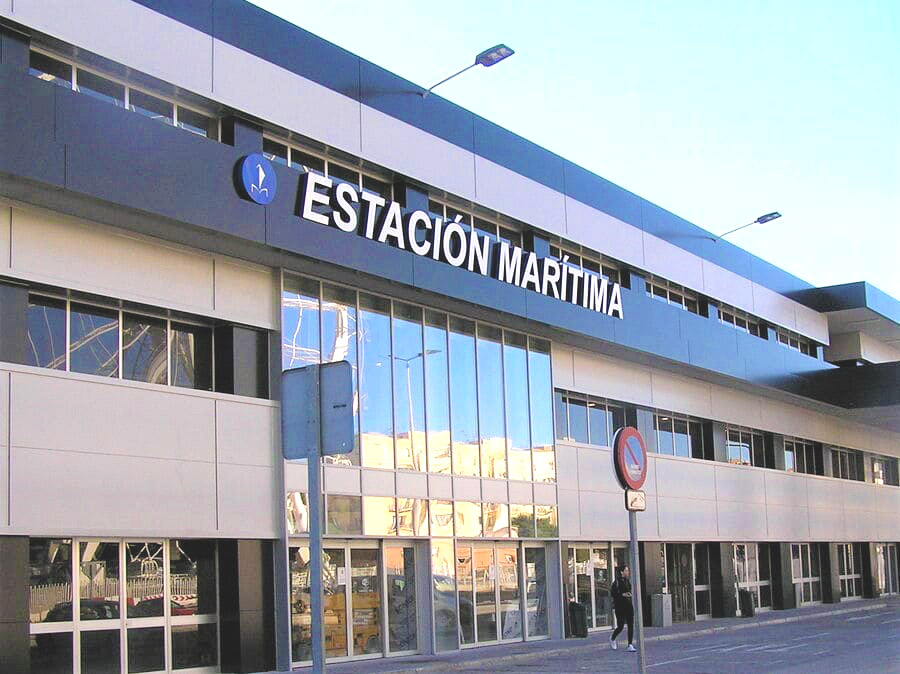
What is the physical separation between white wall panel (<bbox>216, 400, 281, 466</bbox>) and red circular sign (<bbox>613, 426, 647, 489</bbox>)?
877 cm

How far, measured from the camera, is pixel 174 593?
1764cm

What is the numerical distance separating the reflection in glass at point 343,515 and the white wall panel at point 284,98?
6.38 meters

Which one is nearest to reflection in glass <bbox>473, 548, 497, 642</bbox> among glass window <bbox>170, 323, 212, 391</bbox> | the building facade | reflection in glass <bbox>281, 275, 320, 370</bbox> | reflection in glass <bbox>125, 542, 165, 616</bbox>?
the building facade

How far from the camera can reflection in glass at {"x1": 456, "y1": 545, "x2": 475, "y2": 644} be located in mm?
23438

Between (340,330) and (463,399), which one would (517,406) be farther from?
(340,330)

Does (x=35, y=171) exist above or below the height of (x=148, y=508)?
above

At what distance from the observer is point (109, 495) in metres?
16.4

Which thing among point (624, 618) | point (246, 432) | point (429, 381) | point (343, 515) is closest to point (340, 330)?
point (429, 381)

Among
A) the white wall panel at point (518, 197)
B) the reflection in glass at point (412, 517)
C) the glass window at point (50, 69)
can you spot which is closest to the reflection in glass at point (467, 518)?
the reflection in glass at point (412, 517)

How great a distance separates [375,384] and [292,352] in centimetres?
233

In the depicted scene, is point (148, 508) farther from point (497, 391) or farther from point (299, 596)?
point (497, 391)

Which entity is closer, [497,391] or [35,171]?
[35,171]

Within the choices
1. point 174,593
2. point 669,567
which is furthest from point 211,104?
point 669,567

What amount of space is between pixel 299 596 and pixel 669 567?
51.4 feet
